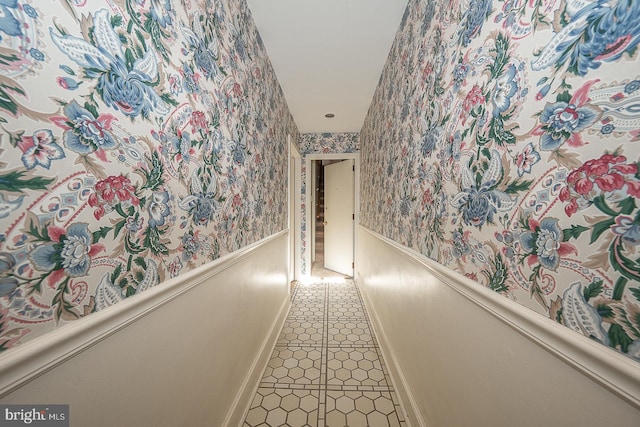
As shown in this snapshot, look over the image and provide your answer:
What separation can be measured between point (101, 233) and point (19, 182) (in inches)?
7.0

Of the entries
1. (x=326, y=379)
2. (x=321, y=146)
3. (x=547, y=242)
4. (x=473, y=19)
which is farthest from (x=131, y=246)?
(x=321, y=146)

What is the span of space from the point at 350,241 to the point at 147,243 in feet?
11.5

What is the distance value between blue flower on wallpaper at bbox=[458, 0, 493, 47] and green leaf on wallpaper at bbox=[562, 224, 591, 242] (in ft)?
2.19

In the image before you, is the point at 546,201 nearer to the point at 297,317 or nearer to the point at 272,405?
the point at 272,405

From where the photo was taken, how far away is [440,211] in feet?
3.32

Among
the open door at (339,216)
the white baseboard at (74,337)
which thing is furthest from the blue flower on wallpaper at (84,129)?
the open door at (339,216)

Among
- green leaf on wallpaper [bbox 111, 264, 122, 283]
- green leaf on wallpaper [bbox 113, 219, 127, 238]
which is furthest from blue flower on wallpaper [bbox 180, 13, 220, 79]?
green leaf on wallpaper [bbox 111, 264, 122, 283]

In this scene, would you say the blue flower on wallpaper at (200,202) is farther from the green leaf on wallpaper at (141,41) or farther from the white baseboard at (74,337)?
the green leaf on wallpaper at (141,41)

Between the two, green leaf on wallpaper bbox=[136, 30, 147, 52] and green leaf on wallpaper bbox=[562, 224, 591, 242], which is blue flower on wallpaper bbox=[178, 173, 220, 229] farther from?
green leaf on wallpaper bbox=[562, 224, 591, 242]

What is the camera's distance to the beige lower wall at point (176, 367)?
521mm

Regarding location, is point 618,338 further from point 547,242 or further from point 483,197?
point 483,197

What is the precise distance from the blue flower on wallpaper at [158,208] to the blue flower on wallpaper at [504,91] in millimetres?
1015

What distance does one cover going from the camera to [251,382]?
149 centimetres

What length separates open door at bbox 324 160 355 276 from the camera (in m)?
4.00
